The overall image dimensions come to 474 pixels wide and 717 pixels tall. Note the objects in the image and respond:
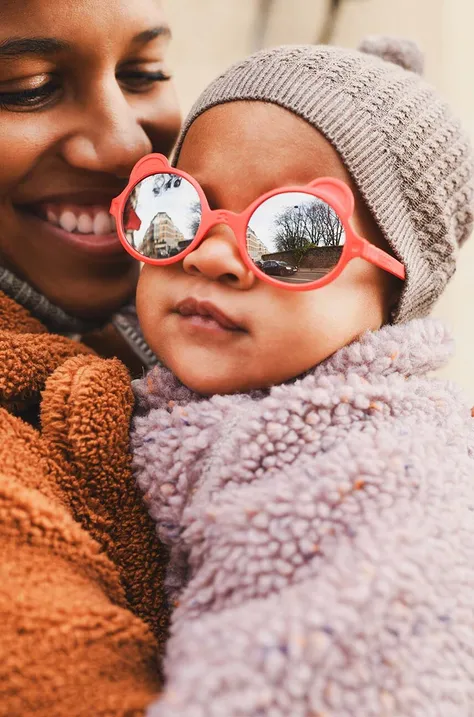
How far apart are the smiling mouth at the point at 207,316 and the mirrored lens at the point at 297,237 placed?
0.30 ft

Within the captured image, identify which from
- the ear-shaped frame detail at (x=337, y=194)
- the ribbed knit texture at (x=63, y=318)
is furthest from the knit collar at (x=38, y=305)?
the ear-shaped frame detail at (x=337, y=194)

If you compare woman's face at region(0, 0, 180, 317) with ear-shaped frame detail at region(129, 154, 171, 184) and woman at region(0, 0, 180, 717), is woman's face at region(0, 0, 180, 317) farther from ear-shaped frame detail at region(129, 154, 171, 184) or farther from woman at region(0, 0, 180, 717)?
ear-shaped frame detail at region(129, 154, 171, 184)

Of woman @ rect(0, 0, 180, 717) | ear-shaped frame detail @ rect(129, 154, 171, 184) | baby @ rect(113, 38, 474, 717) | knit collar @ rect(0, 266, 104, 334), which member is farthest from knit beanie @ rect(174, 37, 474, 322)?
knit collar @ rect(0, 266, 104, 334)

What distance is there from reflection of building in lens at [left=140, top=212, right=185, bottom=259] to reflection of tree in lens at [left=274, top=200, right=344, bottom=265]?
171mm

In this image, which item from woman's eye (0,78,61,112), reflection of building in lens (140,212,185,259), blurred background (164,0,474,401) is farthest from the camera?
blurred background (164,0,474,401)

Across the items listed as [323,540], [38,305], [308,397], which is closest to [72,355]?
[38,305]

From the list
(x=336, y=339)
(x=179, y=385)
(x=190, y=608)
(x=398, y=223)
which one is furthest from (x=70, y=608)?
(x=398, y=223)

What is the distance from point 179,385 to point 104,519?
0.23 m

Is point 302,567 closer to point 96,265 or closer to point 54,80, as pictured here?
point 96,265

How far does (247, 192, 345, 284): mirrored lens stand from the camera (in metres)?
0.86

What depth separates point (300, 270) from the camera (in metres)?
0.87

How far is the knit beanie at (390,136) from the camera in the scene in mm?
922

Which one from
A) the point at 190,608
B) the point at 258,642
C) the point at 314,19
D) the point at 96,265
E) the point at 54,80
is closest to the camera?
the point at 258,642

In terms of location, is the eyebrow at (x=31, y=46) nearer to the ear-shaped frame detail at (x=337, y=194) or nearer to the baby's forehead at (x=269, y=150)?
the baby's forehead at (x=269, y=150)
